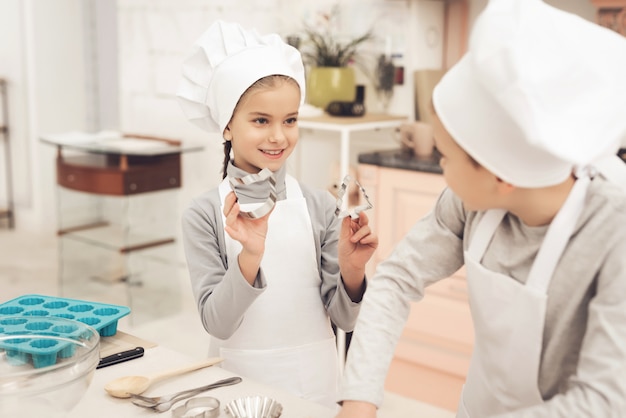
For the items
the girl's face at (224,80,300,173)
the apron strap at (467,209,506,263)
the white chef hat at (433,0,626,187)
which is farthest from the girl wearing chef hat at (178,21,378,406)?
the white chef hat at (433,0,626,187)

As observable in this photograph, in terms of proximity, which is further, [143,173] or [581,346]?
[143,173]

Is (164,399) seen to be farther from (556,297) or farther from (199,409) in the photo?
(556,297)

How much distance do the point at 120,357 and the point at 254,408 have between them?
328 millimetres

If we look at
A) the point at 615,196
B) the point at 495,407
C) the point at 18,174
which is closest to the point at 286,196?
the point at 495,407

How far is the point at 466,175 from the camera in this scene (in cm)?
92

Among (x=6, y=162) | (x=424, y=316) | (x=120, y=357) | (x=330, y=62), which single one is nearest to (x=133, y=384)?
(x=120, y=357)

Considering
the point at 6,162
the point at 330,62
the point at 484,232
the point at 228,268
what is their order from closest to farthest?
the point at 484,232 → the point at 228,268 → the point at 330,62 → the point at 6,162

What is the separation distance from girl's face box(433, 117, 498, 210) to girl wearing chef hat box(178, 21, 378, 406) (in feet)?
1.42

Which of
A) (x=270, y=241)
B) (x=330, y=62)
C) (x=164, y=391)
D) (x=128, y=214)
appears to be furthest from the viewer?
(x=128, y=214)

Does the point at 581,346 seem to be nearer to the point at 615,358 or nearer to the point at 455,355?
the point at 615,358

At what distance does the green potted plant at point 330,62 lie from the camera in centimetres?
322

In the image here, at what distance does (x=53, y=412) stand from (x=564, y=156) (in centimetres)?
68

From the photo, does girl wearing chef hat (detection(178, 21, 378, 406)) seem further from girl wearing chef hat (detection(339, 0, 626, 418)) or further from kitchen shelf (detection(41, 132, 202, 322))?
kitchen shelf (detection(41, 132, 202, 322))

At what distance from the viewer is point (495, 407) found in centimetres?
107
